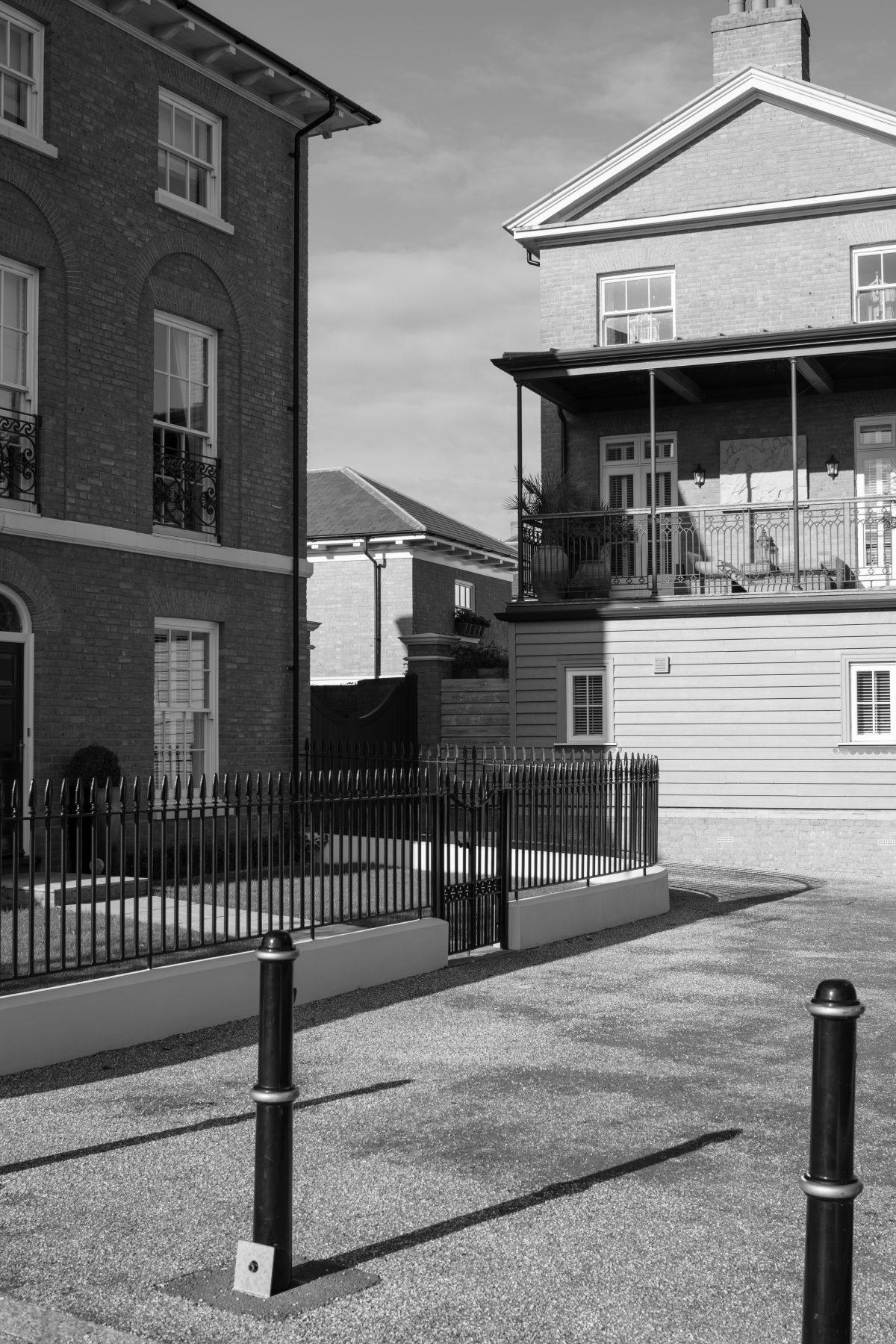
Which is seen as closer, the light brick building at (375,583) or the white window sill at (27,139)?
the white window sill at (27,139)

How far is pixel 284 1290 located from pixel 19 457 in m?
10.5

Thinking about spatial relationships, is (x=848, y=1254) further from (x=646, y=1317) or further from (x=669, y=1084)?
(x=669, y=1084)

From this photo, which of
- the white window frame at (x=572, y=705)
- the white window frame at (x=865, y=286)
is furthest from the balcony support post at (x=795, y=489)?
the white window frame at (x=572, y=705)

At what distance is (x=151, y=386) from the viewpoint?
582 inches

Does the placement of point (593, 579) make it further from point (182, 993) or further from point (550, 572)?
point (182, 993)

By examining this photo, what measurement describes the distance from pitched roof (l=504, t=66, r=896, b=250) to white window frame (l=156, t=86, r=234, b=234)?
8045 millimetres

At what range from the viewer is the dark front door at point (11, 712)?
13.1 meters

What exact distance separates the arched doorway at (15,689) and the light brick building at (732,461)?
8796 mm

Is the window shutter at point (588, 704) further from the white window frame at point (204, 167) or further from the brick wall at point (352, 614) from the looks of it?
the brick wall at point (352, 614)

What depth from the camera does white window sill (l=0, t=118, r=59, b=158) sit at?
13125 mm

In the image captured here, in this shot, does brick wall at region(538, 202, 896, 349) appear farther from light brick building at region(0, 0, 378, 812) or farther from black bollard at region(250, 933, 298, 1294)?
black bollard at region(250, 933, 298, 1294)

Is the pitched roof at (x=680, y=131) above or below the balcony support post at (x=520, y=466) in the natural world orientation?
above

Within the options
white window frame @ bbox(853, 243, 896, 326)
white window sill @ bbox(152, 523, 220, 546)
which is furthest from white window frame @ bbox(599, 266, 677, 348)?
white window sill @ bbox(152, 523, 220, 546)

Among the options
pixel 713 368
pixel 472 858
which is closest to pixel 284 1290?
pixel 472 858
